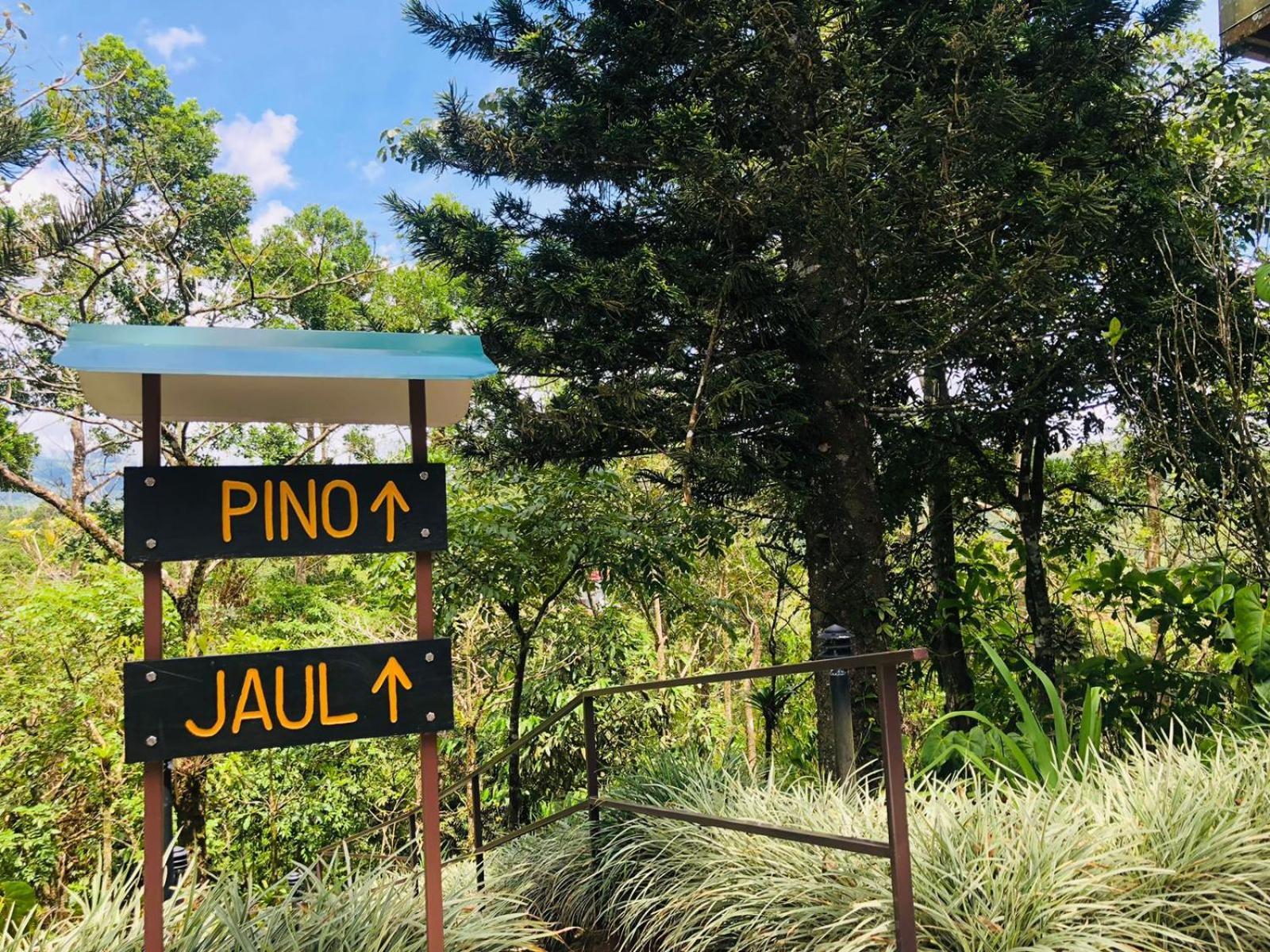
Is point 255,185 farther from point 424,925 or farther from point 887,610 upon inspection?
point 424,925

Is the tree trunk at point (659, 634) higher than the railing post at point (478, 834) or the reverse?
higher

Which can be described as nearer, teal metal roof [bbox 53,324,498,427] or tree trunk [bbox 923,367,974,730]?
teal metal roof [bbox 53,324,498,427]

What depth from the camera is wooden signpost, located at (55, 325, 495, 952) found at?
1996 millimetres

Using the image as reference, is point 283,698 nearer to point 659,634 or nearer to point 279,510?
point 279,510

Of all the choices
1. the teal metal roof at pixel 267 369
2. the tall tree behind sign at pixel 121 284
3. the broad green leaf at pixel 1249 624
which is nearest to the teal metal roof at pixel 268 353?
the teal metal roof at pixel 267 369

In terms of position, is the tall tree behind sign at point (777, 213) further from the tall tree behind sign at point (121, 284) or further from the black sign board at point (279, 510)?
the black sign board at point (279, 510)

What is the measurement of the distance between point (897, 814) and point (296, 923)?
5.20ft

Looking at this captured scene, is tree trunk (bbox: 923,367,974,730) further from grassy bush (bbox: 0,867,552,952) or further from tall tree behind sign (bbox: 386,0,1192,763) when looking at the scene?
grassy bush (bbox: 0,867,552,952)

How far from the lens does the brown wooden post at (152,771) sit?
195 cm

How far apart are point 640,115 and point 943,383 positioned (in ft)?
8.22

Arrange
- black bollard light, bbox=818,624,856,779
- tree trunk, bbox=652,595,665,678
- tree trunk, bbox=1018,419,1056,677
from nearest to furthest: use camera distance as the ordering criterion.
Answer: black bollard light, bbox=818,624,856,779 < tree trunk, bbox=1018,419,1056,677 < tree trunk, bbox=652,595,665,678

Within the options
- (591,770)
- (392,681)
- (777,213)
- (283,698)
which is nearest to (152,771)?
(283,698)

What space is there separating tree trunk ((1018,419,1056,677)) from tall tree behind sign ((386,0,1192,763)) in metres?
0.82

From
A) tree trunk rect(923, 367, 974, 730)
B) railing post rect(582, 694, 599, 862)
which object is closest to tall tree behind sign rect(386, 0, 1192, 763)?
tree trunk rect(923, 367, 974, 730)
